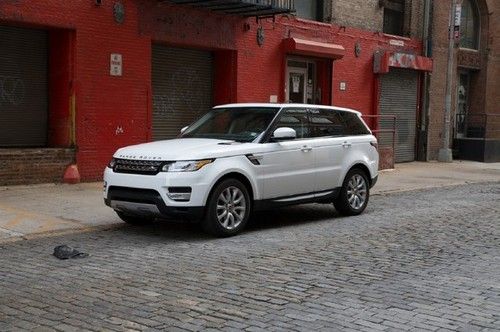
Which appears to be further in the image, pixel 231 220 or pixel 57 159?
pixel 57 159

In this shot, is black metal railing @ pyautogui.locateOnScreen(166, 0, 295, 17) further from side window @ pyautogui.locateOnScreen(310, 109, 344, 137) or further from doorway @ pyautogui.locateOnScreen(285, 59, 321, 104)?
side window @ pyautogui.locateOnScreen(310, 109, 344, 137)

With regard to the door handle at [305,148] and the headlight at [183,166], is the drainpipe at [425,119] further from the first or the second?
the headlight at [183,166]

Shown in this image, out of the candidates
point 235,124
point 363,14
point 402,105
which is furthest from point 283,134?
point 402,105

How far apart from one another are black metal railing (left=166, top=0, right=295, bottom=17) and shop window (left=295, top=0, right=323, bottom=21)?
1973 mm

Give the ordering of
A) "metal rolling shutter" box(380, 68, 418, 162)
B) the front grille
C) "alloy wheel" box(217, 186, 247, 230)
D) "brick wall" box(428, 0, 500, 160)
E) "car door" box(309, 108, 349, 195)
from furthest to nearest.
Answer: "brick wall" box(428, 0, 500, 160) < "metal rolling shutter" box(380, 68, 418, 162) < "car door" box(309, 108, 349, 195) < "alloy wheel" box(217, 186, 247, 230) < the front grille

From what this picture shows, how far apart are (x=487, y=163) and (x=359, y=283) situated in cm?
1883

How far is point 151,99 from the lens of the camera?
48.4 feet

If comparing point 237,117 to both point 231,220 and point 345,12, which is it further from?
point 345,12

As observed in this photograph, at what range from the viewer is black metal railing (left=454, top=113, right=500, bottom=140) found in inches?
966

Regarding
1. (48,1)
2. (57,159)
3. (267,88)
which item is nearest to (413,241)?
(57,159)

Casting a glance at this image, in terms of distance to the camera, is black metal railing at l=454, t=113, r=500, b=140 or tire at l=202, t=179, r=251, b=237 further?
black metal railing at l=454, t=113, r=500, b=140

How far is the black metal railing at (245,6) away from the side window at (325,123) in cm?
535

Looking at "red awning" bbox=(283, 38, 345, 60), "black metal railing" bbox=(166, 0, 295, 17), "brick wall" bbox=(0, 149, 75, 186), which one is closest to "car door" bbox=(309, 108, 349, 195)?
"black metal railing" bbox=(166, 0, 295, 17)

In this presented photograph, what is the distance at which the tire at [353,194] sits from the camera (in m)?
10.4
